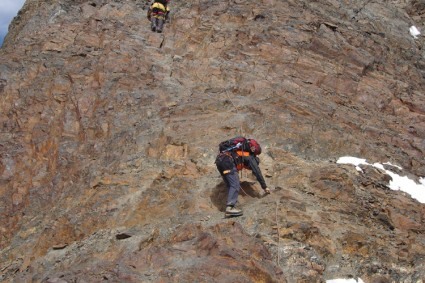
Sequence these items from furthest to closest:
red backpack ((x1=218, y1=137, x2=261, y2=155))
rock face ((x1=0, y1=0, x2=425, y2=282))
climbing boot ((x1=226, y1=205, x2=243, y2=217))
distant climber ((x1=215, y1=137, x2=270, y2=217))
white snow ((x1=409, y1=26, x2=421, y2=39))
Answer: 1. white snow ((x1=409, y1=26, x2=421, y2=39))
2. red backpack ((x1=218, y1=137, x2=261, y2=155))
3. distant climber ((x1=215, y1=137, x2=270, y2=217))
4. climbing boot ((x1=226, y1=205, x2=243, y2=217))
5. rock face ((x1=0, y1=0, x2=425, y2=282))

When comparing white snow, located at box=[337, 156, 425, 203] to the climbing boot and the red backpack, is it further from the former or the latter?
the climbing boot

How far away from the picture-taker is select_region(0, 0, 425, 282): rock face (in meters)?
10.9

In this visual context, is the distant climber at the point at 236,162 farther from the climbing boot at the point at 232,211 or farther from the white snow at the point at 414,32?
the white snow at the point at 414,32

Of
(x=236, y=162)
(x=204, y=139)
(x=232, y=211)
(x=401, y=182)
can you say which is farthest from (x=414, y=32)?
(x=232, y=211)

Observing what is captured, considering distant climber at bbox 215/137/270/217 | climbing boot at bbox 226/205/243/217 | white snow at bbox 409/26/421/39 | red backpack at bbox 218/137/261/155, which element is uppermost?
white snow at bbox 409/26/421/39

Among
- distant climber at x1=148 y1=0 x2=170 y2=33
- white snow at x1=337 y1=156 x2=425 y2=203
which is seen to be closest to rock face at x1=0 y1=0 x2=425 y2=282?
white snow at x1=337 y1=156 x2=425 y2=203

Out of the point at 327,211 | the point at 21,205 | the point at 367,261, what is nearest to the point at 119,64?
the point at 21,205

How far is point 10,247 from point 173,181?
4.25m

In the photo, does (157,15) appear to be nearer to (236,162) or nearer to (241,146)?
(241,146)

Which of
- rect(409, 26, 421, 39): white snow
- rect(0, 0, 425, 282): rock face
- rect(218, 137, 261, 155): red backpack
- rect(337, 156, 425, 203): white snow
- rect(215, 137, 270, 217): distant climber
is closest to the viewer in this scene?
rect(0, 0, 425, 282): rock face

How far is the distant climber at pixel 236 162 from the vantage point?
1205 centimetres

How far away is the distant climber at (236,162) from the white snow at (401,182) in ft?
9.69

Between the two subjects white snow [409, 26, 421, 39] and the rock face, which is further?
white snow [409, 26, 421, 39]

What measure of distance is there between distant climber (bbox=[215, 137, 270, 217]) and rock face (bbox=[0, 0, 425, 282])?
0.60 metres
